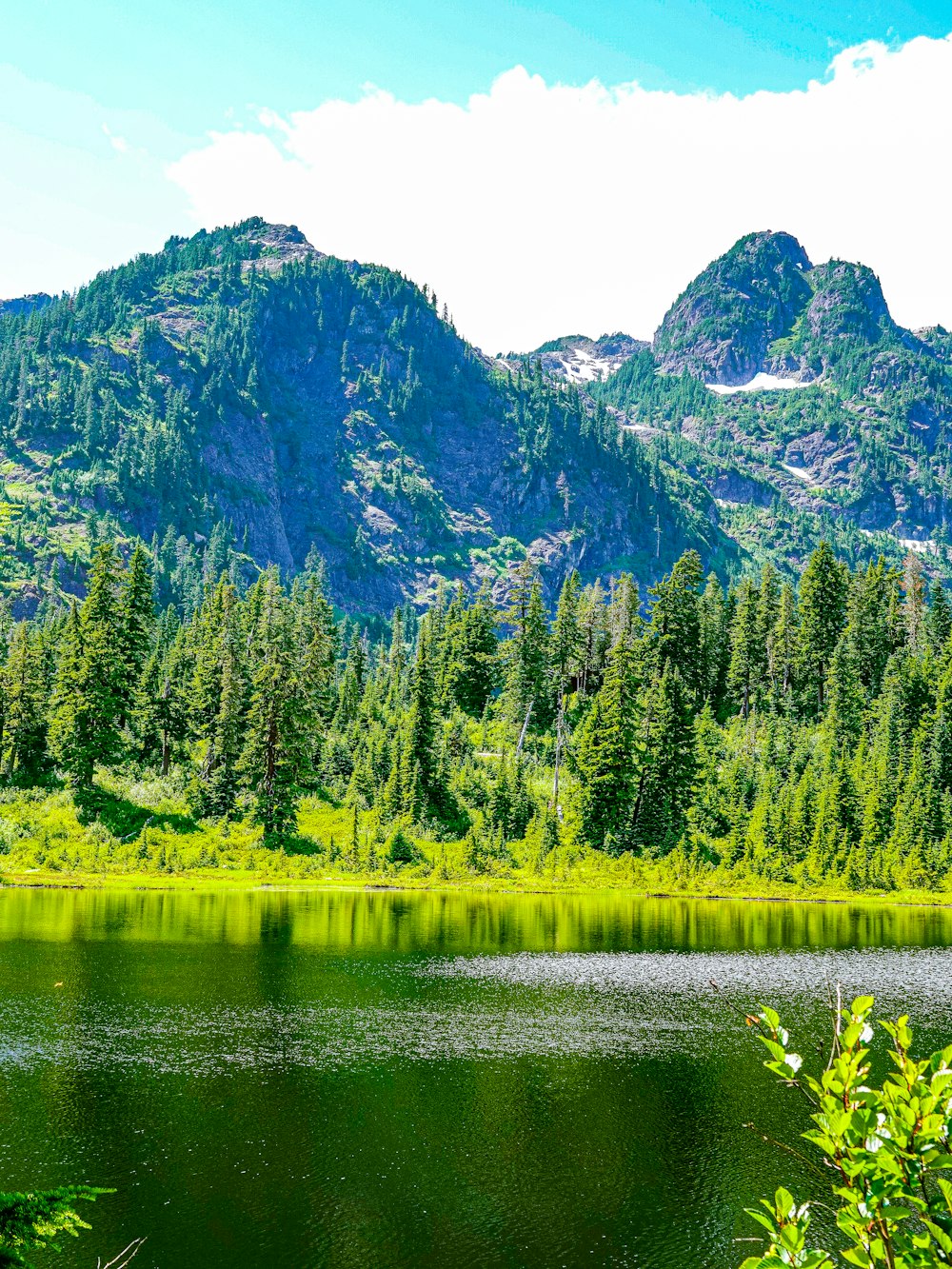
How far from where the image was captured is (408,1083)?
115 feet

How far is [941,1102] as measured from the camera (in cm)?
713

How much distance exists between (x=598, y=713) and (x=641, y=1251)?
3313 inches

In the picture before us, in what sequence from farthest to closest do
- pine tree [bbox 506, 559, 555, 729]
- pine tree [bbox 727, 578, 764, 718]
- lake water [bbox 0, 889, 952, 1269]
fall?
→ pine tree [bbox 727, 578, 764, 718], pine tree [bbox 506, 559, 555, 729], lake water [bbox 0, 889, 952, 1269]

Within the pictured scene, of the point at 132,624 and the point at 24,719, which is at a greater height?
the point at 132,624

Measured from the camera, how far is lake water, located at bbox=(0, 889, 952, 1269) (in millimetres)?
24391

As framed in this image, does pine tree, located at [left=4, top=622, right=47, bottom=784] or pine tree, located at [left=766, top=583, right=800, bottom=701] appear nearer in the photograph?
pine tree, located at [left=4, top=622, right=47, bottom=784]

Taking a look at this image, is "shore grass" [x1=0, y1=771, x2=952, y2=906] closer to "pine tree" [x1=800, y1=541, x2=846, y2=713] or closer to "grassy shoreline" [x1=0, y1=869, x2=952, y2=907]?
"grassy shoreline" [x1=0, y1=869, x2=952, y2=907]

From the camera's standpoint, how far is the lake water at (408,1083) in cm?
2439

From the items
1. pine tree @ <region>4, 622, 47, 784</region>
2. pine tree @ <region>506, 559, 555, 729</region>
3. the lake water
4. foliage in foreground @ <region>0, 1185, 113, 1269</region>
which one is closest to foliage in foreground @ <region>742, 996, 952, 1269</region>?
foliage in foreground @ <region>0, 1185, 113, 1269</region>

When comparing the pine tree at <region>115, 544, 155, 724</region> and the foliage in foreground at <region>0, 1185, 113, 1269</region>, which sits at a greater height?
the pine tree at <region>115, 544, 155, 724</region>

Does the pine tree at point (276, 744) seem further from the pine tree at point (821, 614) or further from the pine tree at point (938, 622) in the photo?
the pine tree at point (938, 622)

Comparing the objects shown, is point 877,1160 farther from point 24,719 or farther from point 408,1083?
point 24,719

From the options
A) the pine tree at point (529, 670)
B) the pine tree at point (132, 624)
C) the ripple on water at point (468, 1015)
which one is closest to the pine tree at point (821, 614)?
the pine tree at point (529, 670)

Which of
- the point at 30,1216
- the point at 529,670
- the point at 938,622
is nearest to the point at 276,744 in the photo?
the point at 529,670
